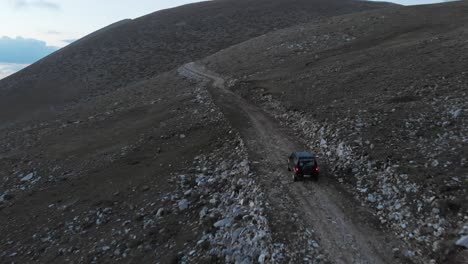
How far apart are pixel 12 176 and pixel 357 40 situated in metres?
49.9

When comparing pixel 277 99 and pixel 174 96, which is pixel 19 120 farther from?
pixel 277 99

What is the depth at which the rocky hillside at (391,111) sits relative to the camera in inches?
671

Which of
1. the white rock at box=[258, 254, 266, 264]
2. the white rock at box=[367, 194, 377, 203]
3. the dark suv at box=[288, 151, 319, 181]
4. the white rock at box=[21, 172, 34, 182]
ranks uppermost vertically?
the dark suv at box=[288, 151, 319, 181]

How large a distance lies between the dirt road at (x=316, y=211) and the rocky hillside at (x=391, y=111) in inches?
35.4

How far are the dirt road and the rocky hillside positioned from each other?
90 centimetres

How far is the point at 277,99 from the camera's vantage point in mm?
37531

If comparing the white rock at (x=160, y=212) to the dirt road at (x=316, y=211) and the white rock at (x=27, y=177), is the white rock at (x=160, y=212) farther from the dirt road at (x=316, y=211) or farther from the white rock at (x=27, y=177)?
the white rock at (x=27, y=177)

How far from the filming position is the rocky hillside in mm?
17047

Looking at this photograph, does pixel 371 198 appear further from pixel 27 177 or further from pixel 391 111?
pixel 27 177

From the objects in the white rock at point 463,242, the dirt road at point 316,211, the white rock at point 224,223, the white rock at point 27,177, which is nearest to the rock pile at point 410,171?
the white rock at point 463,242

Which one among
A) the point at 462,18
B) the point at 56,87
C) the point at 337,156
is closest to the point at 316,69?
the point at 337,156

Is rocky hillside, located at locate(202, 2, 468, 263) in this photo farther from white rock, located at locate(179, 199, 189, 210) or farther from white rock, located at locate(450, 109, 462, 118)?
white rock, located at locate(179, 199, 189, 210)

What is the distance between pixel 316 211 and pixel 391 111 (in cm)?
1207

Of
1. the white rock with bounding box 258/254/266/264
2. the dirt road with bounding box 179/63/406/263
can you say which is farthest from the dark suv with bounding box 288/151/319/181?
the white rock with bounding box 258/254/266/264
